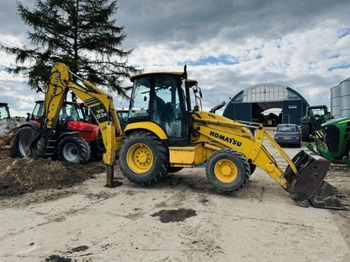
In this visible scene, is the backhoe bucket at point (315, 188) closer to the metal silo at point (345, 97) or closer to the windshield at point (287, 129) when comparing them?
the windshield at point (287, 129)

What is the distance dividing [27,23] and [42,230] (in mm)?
15684

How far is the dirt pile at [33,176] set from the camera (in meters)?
6.64

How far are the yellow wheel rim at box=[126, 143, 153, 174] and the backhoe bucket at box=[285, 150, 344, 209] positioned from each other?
3217mm

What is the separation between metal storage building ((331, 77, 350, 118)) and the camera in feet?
88.6

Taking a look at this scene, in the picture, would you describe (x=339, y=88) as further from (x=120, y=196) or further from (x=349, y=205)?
(x=120, y=196)

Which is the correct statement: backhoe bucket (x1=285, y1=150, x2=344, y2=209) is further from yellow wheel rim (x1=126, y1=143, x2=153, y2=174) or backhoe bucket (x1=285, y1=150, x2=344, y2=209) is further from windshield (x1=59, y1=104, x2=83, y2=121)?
windshield (x1=59, y1=104, x2=83, y2=121)

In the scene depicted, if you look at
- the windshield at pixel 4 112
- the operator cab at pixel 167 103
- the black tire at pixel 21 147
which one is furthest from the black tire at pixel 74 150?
the windshield at pixel 4 112

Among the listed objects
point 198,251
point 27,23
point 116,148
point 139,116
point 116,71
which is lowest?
point 198,251

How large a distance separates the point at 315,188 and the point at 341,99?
2729cm

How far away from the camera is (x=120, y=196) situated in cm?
624

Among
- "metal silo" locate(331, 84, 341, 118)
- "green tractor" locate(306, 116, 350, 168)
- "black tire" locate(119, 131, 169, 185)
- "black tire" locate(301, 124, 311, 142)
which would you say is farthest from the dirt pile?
"metal silo" locate(331, 84, 341, 118)

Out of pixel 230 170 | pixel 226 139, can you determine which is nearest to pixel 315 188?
pixel 230 170

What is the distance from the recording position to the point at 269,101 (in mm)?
35344

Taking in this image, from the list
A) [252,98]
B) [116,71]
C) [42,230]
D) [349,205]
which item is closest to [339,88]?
[252,98]
